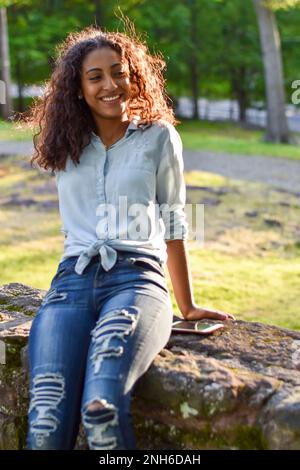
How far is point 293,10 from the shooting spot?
26938 mm

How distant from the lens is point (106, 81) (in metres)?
2.93

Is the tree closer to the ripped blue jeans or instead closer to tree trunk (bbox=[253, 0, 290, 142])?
tree trunk (bbox=[253, 0, 290, 142])

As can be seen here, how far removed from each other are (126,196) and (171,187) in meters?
0.19

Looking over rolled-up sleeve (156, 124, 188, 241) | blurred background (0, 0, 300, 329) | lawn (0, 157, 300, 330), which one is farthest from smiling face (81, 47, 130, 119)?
lawn (0, 157, 300, 330)

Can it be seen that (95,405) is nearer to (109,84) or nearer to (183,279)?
(183,279)

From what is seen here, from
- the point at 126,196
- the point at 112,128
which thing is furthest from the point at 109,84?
the point at 126,196

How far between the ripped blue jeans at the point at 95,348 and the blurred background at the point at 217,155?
1.08 m

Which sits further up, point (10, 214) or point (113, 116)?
point (113, 116)

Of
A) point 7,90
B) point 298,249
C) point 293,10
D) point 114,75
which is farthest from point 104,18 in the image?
point 114,75

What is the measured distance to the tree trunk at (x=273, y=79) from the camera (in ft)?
58.3

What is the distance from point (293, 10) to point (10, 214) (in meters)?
20.2

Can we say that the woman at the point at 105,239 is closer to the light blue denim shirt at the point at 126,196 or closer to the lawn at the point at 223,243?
the light blue denim shirt at the point at 126,196

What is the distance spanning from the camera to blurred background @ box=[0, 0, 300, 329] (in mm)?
6672

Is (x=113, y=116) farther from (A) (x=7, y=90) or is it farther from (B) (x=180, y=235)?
(A) (x=7, y=90)
